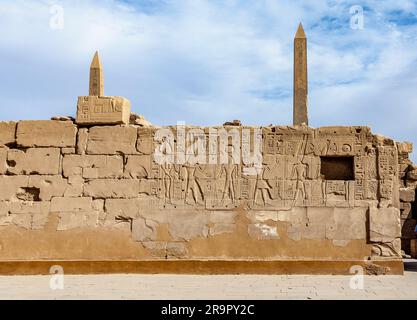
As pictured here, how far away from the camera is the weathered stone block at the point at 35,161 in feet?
30.7

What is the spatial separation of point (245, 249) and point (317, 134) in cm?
230

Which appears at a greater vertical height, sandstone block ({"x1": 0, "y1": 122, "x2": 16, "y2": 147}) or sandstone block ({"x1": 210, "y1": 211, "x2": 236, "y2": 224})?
sandstone block ({"x1": 0, "y1": 122, "x2": 16, "y2": 147})

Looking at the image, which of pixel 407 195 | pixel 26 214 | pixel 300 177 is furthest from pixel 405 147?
pixel 26 214

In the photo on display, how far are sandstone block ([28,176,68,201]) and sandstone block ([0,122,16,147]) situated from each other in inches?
35.4

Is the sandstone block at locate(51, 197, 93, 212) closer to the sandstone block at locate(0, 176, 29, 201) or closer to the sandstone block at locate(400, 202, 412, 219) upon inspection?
the sandstone block at locate(0, 176, 29, 201)

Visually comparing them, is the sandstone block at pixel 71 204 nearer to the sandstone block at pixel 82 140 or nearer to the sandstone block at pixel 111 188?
the sandstone block at pixel 111 188

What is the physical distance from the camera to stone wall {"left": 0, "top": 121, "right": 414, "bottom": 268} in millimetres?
8859

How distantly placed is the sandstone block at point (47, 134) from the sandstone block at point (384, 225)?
5.26 m

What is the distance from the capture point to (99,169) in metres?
9.25

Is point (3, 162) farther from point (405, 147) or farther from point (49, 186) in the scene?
point (405, 147)

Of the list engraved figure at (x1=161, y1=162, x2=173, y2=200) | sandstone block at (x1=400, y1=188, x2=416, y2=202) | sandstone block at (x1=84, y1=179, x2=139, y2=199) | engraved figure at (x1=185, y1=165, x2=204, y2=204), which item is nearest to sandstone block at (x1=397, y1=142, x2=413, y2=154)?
sandstone block at (x1=400, y1=188, x2=416, y2=202)

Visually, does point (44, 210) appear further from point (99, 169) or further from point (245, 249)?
point (245, 249)
